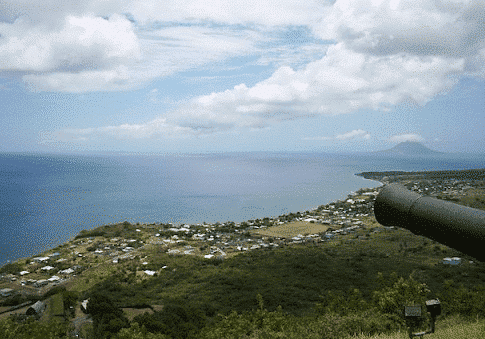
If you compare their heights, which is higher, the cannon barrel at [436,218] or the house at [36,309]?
the cannon barrel at [436,218]

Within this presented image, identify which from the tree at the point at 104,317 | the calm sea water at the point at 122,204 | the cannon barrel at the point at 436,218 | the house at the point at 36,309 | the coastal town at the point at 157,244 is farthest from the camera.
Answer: the calm sea water at the point at 122,204

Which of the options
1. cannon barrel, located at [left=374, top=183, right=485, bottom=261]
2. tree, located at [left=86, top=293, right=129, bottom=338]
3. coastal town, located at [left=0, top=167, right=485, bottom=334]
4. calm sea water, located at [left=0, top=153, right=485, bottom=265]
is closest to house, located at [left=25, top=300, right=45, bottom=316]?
coastal town, located at [left=0, top=167, right=485, bottom=334]

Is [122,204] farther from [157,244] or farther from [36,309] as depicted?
[36,309]

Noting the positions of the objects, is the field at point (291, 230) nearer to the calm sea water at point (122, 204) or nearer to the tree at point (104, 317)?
the calm sea water at point (122, 204)

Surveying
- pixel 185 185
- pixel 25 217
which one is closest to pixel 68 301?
pixel 25 217

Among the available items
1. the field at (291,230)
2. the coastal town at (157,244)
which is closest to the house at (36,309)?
the coastal town at (157,244)

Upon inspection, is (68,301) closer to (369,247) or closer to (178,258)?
(178,258)
